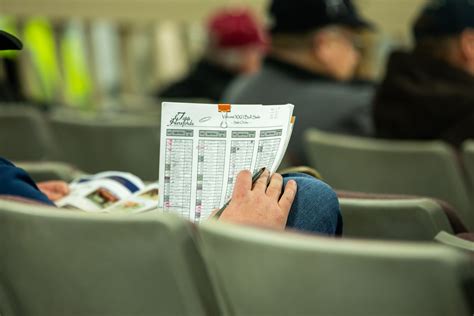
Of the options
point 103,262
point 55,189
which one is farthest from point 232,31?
point 103,262

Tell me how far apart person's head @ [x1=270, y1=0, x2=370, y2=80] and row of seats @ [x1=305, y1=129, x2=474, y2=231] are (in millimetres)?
887

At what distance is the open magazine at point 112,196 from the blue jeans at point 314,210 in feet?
1.31

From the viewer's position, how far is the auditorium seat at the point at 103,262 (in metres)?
1.67

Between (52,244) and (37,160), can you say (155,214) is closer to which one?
(52,244)

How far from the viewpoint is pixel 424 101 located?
140 inches

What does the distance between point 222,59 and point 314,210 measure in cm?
414

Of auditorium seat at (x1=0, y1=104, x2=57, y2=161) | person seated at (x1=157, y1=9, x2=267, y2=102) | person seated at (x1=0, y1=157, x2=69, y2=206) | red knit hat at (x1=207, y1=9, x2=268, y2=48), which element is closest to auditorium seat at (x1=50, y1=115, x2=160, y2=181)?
auditorium seat at (x1=0, y1=104, x2=57, y2=161)

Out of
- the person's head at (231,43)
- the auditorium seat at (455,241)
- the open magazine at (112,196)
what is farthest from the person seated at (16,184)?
the person's head at (231,43)

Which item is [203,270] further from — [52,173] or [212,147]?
[52,173]

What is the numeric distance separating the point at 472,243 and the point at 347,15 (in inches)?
99.9

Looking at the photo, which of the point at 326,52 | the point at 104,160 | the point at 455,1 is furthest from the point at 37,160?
the point at 455,1

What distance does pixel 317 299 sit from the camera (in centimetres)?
146

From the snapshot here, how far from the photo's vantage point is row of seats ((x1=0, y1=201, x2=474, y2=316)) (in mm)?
1380

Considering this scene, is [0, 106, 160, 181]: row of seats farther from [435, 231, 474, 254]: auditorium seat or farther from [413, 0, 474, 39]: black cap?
[435, 231, 474, 254]: auditorium seat
